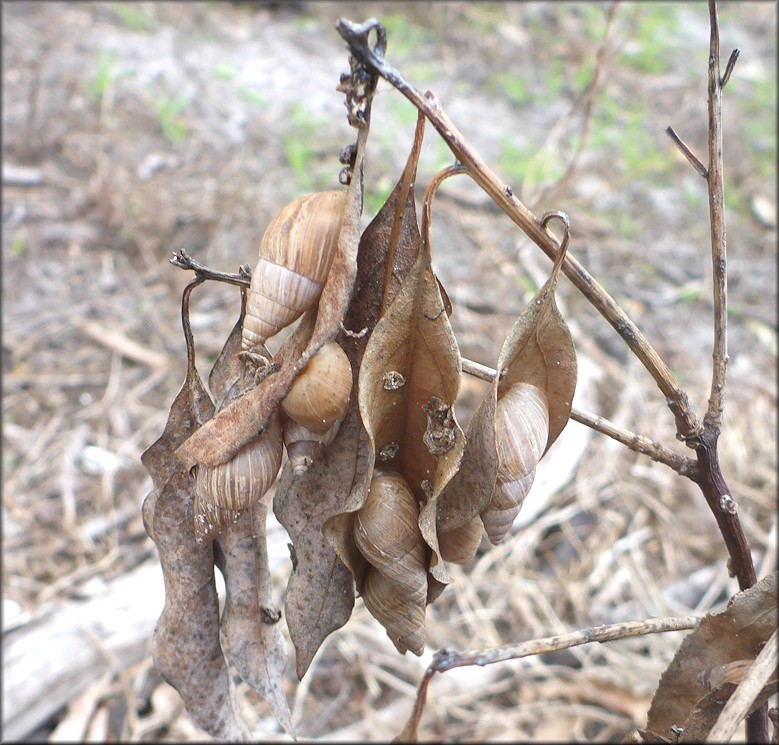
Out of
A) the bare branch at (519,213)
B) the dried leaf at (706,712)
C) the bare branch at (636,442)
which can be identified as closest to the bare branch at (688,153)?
the bare branch at (519,213)

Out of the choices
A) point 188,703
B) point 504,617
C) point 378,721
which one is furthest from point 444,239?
A: point 188,703

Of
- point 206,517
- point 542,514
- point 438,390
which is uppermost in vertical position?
point 438,390

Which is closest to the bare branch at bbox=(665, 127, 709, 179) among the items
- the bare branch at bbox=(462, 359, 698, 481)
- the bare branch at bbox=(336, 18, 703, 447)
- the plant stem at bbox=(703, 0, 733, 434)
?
the plant stem at bbox=(703, 0, 733, 434)

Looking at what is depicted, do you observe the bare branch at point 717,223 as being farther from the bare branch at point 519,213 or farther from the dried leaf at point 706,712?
the dried leaf at point 706,712

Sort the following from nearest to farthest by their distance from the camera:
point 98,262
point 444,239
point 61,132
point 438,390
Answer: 1. point 438,390
2. point 98,262
3. point 444,239
4. point 61,132

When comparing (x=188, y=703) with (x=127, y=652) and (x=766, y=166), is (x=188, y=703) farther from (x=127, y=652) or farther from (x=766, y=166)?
(x=766, y=166)

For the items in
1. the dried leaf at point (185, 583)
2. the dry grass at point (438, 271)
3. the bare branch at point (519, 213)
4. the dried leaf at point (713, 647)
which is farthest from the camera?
the dry grass at point (438, 271)

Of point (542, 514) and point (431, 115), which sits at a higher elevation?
point (431, 115)

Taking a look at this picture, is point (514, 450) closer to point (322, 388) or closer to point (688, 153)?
point (322, 388)
